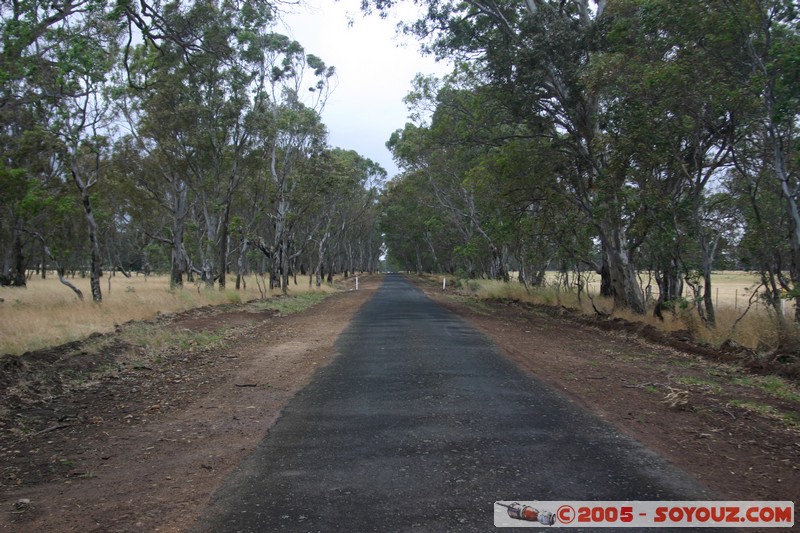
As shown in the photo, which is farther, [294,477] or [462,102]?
[462,102]

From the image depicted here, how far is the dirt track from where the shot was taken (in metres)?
4.34

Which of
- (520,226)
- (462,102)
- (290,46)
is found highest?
(290,46)

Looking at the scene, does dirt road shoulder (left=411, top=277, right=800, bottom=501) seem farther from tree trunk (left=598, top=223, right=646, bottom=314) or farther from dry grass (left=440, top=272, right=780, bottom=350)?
tree trunk (left=598, top=223, right=646, bottom=314)

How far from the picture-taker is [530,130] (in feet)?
64.6

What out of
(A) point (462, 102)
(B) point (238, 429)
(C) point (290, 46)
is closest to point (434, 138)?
(A) point (462, 102)

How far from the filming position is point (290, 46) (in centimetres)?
2869

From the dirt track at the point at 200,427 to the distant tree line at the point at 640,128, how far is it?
450 centimetres

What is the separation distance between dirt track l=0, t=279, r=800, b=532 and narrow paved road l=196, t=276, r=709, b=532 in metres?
0.32

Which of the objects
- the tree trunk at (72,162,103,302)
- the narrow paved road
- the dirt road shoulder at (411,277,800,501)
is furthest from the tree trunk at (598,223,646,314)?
the tree trunk at (72,162,103,302)

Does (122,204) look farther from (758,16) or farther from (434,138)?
(758,16)

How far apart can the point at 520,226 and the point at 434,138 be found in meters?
4.90

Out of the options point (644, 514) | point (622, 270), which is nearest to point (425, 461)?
point (644, 514)

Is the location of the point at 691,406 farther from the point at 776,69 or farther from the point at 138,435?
the point at 776,69

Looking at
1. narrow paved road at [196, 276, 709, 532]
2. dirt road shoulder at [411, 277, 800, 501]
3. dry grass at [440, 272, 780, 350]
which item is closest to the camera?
narrow paved road at [196, 276, 709, 532]
